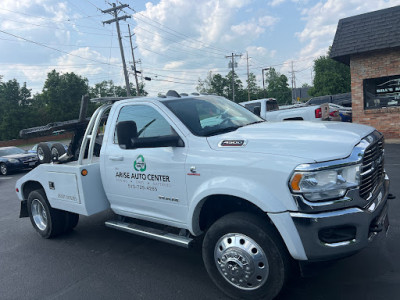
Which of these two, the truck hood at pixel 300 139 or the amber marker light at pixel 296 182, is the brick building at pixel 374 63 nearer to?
the truck hood at pixel 300 139

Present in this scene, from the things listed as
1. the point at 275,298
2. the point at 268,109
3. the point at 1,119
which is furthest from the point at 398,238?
the point at 1,119

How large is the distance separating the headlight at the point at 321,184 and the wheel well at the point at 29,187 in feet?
14.5

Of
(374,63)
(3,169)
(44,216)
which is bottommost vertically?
(3,169)

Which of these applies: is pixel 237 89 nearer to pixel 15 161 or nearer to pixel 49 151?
pixel 15 161

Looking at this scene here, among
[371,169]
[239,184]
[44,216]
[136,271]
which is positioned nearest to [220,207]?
[239,184]

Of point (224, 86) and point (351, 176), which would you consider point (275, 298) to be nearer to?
point (351, 176)

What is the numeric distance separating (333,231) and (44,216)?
4609 mm

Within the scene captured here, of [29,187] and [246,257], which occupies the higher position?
[29,187]

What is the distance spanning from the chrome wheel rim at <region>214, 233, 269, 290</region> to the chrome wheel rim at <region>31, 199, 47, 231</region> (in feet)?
11.7

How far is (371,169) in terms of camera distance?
9.71 feet

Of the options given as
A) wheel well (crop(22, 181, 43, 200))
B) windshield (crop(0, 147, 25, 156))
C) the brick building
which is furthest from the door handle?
windshield (crop(0, 147, 25, 156))

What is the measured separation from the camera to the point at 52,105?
61062 mm

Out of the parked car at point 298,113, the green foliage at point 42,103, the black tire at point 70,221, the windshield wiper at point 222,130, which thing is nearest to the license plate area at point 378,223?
the windshield wiper at point 222,130

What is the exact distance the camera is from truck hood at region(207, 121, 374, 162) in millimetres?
2754
